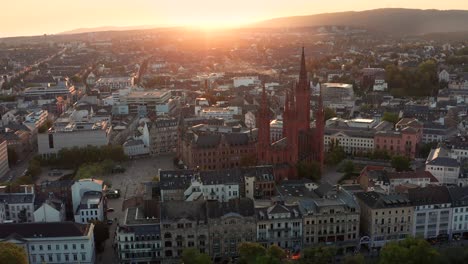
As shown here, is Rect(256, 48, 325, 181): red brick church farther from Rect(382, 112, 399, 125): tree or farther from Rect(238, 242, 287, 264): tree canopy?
Rect(382, 112, 399, 125): tree

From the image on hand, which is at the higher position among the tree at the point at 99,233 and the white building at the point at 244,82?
the white building at the point at 244,82

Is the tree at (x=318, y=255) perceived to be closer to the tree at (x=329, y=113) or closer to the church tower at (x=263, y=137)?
the church tower at (x=263, y=137)

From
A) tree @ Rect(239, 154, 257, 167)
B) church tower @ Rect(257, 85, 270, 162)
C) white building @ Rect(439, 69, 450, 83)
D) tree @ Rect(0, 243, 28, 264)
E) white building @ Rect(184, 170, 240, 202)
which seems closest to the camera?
tree @ Rect(0, 243, 28, 264)

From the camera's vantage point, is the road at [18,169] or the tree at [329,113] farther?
the tree at [329,113]

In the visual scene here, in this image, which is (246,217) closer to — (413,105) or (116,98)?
(413,105)

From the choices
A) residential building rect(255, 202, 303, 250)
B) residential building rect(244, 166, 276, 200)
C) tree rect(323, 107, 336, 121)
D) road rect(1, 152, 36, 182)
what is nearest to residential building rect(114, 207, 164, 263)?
residential building rect(255, 202, 303, 250)

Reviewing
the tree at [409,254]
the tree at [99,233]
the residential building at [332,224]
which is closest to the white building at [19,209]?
the tree at [99,233]
